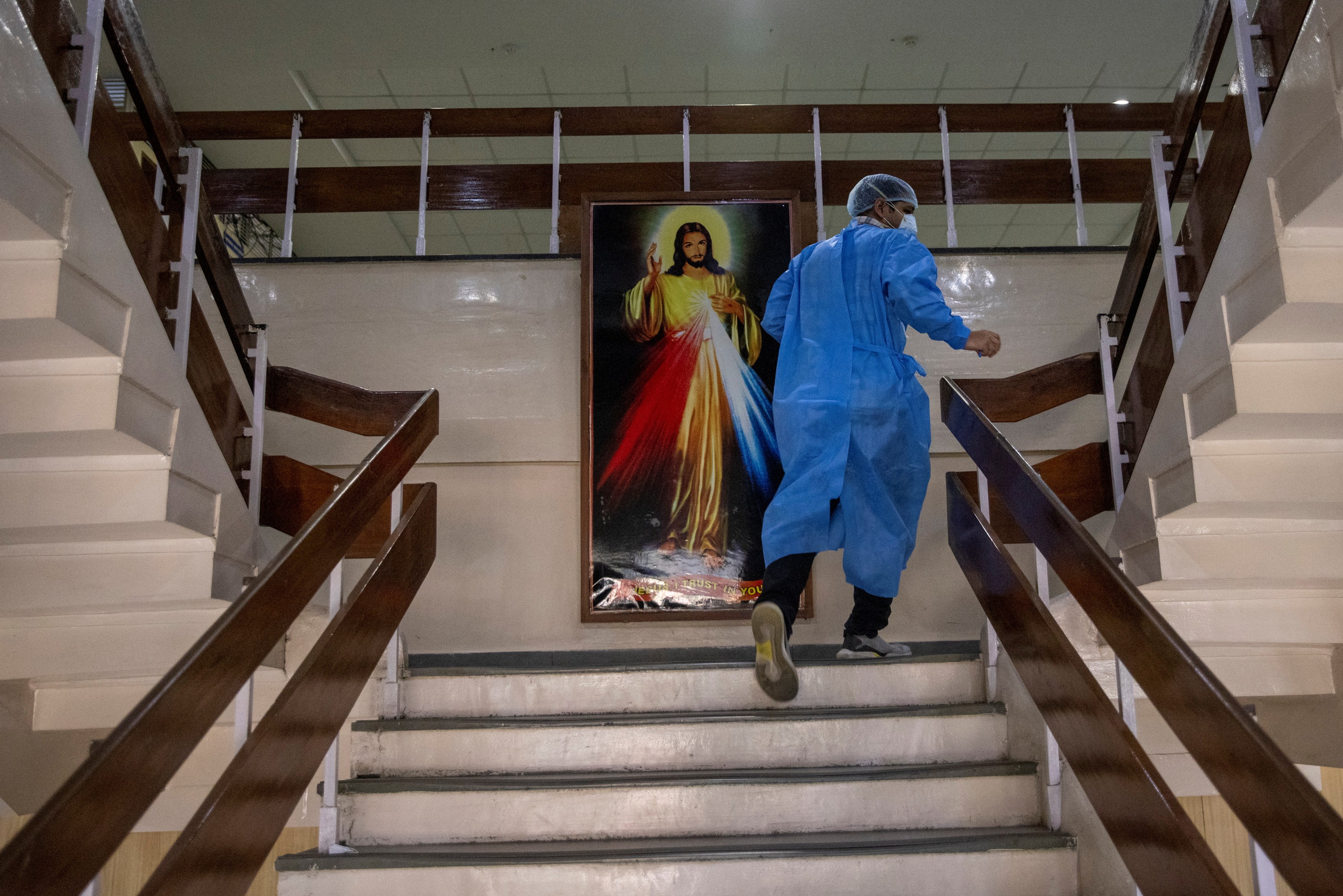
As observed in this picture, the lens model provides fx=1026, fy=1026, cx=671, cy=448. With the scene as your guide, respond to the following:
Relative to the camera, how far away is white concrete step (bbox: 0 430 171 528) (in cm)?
253

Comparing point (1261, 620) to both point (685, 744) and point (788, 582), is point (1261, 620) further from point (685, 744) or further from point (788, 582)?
point (685, 744)

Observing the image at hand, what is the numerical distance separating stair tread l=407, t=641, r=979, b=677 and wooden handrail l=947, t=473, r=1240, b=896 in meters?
0.40

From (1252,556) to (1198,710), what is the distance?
59.9 inches

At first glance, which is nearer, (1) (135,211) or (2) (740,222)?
(1) (135,211)

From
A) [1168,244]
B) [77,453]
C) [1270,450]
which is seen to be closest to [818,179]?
[1168,244]

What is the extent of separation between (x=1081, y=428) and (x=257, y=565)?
3005 mm

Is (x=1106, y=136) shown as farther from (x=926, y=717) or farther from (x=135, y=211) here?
(x=135, y=211)

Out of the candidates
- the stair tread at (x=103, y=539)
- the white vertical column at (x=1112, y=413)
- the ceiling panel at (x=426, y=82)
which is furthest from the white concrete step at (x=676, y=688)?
the ceiling panel at (x=426, y=82)

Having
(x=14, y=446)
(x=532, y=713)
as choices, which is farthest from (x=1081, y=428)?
(x=14, y=446)

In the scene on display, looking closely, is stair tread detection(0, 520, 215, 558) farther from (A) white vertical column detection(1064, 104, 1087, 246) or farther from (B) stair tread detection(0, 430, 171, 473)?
(A) white vertical column detection(1064, 104, 1087, 246)

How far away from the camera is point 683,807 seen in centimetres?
231

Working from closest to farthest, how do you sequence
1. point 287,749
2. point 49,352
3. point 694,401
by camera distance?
1. point 287,749
2. point 49,352
3. point 694,401

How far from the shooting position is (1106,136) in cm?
815

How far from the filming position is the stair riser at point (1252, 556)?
9.05 ft
